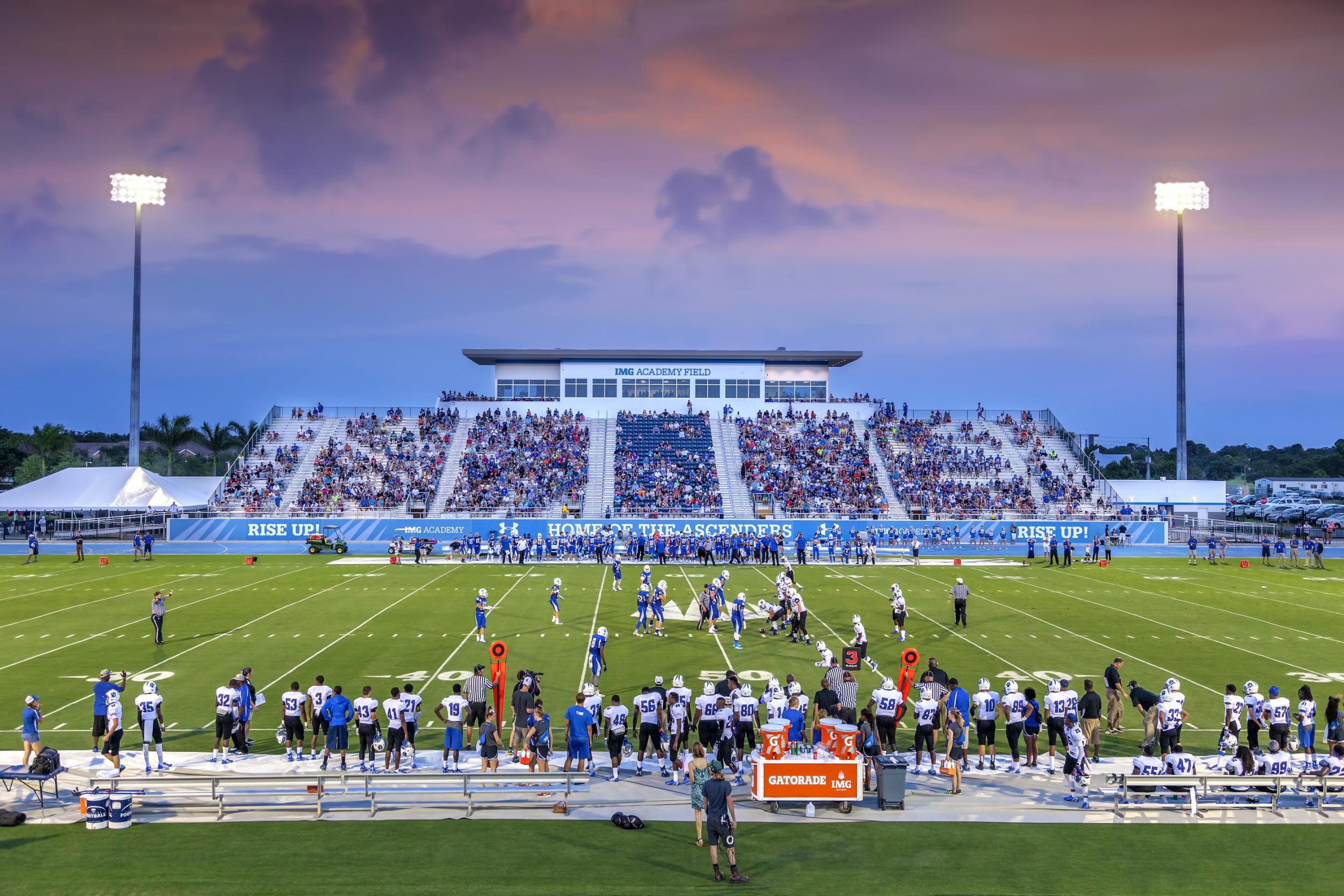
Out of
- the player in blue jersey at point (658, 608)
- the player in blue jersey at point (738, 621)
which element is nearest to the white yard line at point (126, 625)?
the player in blue jersey at point (658, 608)

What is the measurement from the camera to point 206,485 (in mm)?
64500

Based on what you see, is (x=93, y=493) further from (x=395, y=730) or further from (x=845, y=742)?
(x=845, y=742)

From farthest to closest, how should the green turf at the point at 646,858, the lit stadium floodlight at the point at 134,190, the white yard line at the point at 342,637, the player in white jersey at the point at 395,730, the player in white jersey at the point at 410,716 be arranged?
the lit stadium floodlight at the point at 134,190
the white yard line at the point at 342,637
the player in white jersey at the point at 410,716
the player in white jersey at the point at 395,730
the green turf at the point at 646,858

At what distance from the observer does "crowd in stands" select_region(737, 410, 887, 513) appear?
5853 cm

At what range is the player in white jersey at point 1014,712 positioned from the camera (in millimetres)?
15078

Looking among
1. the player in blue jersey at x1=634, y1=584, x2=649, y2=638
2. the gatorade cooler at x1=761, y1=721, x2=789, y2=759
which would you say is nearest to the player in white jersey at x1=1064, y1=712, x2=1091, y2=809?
the gatorade cooler at x1=761, y1=721, x2=789, y2=759

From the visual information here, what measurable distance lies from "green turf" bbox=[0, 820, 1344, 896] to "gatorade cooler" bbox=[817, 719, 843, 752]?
1.15 meters

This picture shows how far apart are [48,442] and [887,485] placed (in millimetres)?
74441

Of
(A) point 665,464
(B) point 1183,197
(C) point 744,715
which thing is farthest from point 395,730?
(B) point 1183,197

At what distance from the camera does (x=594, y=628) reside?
89.9 ft

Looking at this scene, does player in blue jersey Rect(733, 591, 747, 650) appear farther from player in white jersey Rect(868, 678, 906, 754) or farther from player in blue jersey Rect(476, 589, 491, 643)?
player in white jersey Rect(868, 678, 906, 754)

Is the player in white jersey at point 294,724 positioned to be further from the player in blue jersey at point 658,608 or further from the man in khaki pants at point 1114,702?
the man in khaki pants at point 1114,702

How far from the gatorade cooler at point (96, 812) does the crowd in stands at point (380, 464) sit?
45.6 metres

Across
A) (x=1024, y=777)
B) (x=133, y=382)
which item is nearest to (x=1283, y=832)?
(x=1024, y=777)
